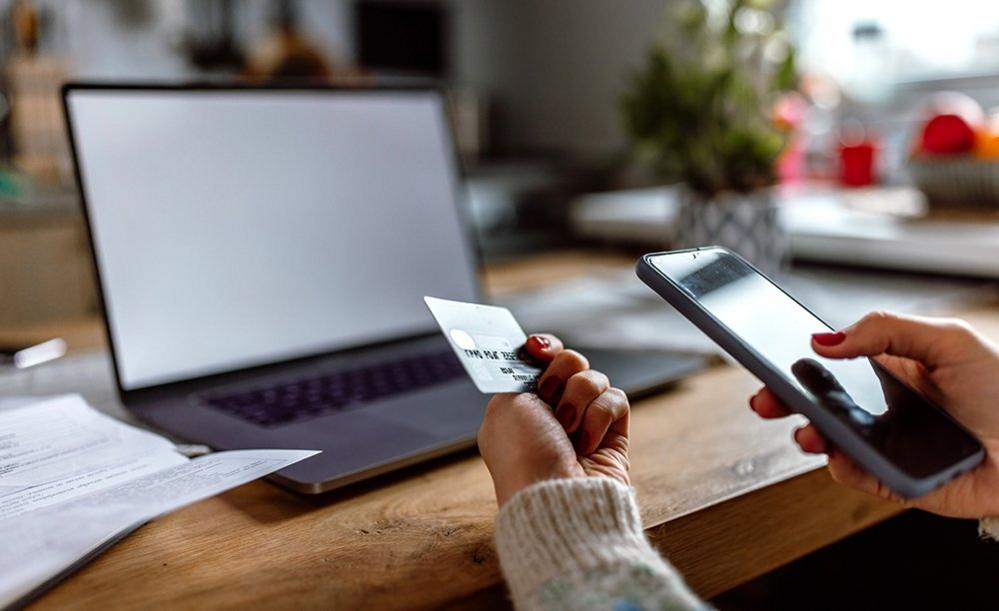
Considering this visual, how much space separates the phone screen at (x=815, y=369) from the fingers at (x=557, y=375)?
0.08 m

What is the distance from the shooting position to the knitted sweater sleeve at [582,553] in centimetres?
38

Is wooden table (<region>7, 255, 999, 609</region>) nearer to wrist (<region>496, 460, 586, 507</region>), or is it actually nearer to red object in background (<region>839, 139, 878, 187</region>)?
wrist (<region>496, 460, 586, 507</region>)

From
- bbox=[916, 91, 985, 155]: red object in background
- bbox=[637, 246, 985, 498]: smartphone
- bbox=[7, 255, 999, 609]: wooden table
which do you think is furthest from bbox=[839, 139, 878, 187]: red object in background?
bbox=[637, 246, 985, 498]: smartphone

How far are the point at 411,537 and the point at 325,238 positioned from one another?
1.36ft

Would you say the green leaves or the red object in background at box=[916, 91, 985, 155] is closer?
the green leaves

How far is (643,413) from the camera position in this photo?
659 millimetres

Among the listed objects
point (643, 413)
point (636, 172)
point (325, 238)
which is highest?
point (325, 238)

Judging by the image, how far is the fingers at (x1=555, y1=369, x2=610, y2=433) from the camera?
0.48 m

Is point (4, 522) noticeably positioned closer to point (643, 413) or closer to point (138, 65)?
point (643, 413)

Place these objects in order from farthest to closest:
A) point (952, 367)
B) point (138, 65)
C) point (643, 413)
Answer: point (138, 65) → point (643, 413) → point (952, 367)

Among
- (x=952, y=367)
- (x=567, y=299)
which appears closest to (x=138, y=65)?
(x=567, y=299)

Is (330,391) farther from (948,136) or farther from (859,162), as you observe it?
(859,162)

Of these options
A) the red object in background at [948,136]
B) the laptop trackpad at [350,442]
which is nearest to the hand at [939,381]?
the laptop trackpad at [350,442]

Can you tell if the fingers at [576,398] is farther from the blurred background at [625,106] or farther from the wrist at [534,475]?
the blurred background at [625,106]
